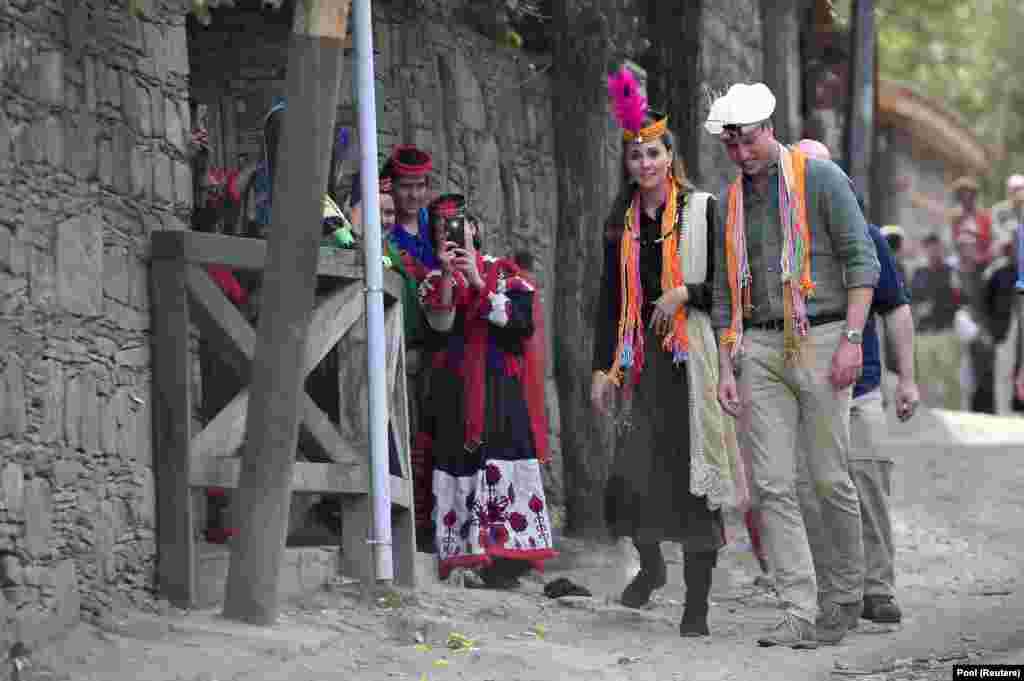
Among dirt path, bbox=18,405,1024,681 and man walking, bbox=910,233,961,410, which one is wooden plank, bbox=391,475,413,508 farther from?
man walking, bbox=910,233,961,410

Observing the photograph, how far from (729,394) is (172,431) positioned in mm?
1958

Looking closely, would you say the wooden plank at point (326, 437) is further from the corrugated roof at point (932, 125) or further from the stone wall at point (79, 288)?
the corrugated roof at point (932, 125)

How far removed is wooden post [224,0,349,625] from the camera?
7.71 meters

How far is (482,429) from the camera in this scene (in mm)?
9859

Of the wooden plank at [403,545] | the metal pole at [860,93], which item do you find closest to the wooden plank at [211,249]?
the wooden plank at [403,545]

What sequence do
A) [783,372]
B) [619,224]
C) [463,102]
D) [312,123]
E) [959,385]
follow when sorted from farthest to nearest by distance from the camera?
[959,385], [463,102], [619,224], [783,372], [312,123]

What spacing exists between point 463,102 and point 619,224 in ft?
9.91

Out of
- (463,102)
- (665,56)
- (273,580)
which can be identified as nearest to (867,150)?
(665,56)

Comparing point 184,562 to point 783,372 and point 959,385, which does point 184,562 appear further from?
point 959,385

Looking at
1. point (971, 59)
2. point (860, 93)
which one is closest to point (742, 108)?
point (860, 93)

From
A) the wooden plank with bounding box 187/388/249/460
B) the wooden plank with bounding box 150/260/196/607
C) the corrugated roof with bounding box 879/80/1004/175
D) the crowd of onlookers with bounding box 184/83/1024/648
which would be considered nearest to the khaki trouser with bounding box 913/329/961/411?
the corrugated roof with bounding box 879/80/1004/175

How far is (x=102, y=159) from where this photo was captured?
25.7ft

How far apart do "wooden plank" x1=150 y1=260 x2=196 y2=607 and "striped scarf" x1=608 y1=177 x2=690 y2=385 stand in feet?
5.55

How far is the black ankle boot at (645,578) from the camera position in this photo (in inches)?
360
